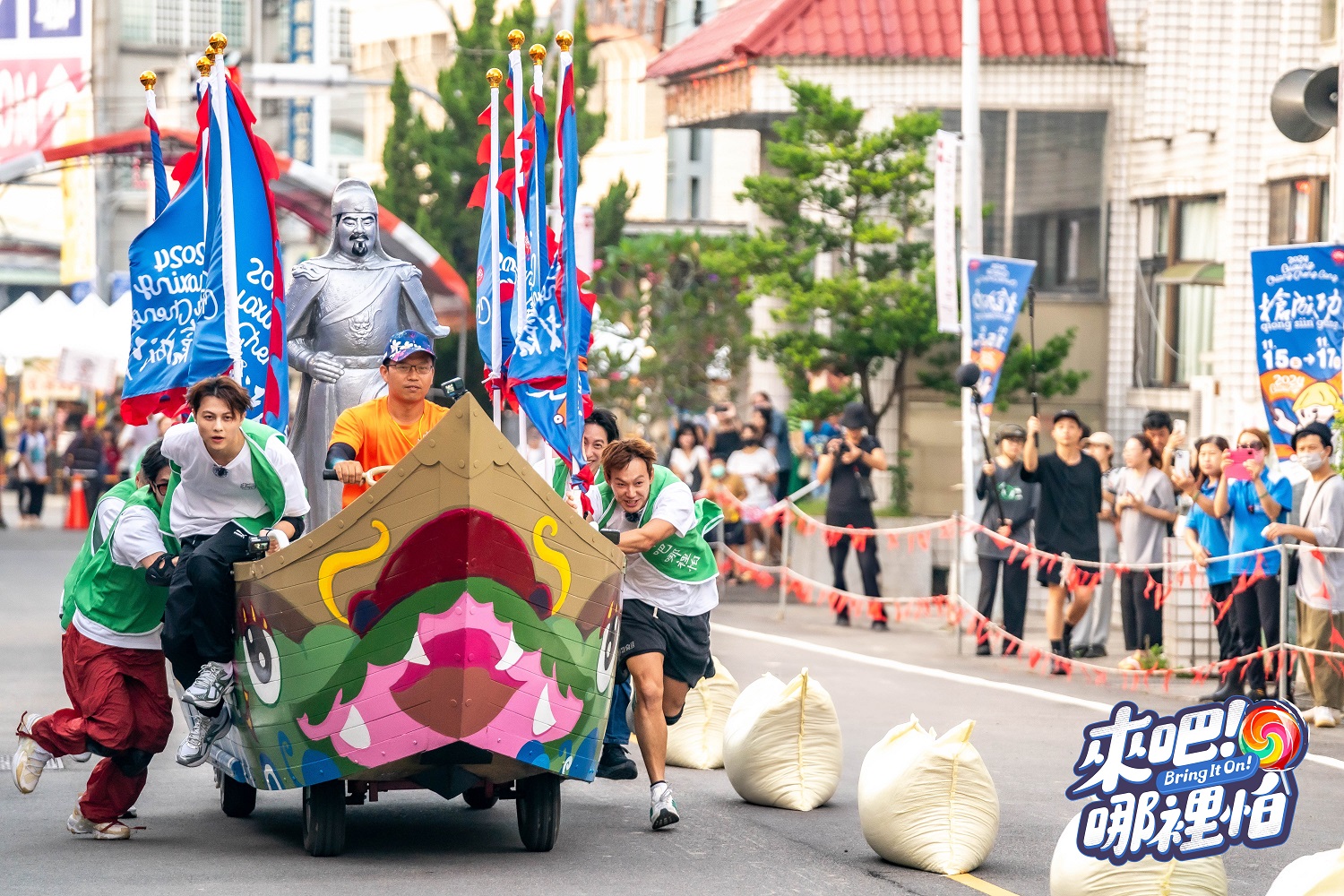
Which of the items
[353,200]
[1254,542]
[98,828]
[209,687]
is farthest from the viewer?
[1254,542]

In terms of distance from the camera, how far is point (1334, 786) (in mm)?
10938

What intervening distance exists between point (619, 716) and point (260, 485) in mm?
2248

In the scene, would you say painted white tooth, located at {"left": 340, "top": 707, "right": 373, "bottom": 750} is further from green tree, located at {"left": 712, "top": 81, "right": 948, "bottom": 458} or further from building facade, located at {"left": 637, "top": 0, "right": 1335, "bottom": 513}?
building facade, located at {"left": 637, "top": 0, "right": 1335, "bottom": 513}

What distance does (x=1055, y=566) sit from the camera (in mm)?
15852

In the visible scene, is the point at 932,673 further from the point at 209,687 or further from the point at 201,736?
the point at 209,687

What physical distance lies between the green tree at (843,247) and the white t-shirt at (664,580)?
41.4 ft

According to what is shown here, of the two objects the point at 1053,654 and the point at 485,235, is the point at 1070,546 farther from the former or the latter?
the point at 485,235

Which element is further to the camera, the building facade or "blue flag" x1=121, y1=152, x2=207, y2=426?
the building facade

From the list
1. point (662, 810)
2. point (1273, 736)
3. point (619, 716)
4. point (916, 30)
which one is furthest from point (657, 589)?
point (916, 30)

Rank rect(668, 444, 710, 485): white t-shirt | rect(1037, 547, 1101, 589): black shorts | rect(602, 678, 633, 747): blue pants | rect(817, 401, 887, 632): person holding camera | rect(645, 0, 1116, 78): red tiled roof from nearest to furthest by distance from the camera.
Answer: rect(602, 678, 633, 747): blue pants → rect(1037, 547, 1101, 589): black shorts → rect(817, 401, 887, 632): person holding camera → rect(668, 444, 710, 485): white t-shirt → rect(645, 0, 1116, 78): red tiled roof

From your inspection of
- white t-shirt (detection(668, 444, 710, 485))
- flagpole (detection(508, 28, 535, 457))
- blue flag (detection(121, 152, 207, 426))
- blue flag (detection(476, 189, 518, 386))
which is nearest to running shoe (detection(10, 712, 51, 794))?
blue flag (detection(121, 152, 207, 426))

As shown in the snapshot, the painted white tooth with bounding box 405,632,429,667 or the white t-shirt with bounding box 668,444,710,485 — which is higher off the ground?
the painted white tooth with bounding box 405,632,429,667

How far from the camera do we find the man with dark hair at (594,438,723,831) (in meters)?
9.33

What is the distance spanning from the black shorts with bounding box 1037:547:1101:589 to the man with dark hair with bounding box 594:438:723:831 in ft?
21.7
